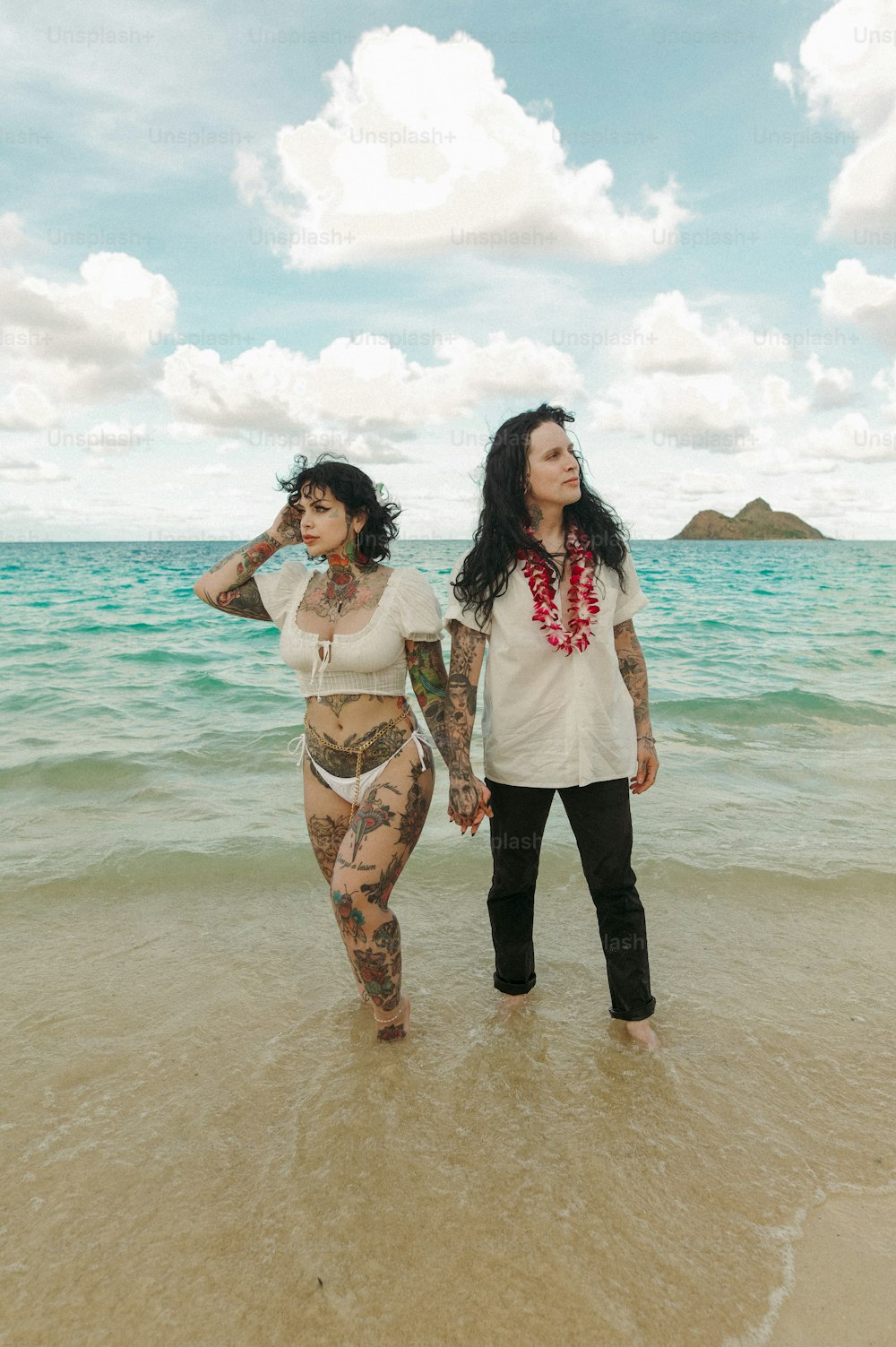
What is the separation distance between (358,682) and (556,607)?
79cm

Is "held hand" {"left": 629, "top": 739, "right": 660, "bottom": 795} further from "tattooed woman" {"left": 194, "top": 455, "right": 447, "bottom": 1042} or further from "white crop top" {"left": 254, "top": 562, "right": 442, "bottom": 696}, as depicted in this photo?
"white crop top" {"left": 254, "top": 562, "right": 442, "bottom": 696}

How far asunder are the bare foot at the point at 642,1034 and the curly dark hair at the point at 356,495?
2046 mm

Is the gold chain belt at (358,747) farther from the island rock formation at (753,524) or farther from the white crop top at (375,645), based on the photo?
the island rock formation at (753,524)

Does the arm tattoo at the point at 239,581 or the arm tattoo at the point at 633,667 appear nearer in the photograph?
the arm tattoo at the point at 239,581

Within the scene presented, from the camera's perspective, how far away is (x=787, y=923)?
4.28m

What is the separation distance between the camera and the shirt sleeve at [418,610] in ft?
10.3

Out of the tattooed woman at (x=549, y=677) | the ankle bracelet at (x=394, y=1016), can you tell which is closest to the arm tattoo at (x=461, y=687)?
the tattooed woman at (x=549, y=677)

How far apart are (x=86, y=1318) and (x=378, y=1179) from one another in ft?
2.70

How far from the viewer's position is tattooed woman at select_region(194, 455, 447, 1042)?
3.09 m

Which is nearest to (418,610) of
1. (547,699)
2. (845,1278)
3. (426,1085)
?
(547,699)

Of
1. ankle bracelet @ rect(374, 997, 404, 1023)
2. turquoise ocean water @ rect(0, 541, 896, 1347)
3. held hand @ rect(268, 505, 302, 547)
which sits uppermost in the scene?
held hand @ rect(268, 505, 302, 547)

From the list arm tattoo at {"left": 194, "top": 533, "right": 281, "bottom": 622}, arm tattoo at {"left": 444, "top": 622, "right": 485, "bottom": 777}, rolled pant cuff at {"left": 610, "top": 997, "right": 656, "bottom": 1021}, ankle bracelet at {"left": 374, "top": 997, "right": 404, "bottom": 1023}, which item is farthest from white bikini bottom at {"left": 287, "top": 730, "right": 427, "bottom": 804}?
rolled pant cuff at {"left": 610, "top": 997, "right": 656, "bottom": 1021}

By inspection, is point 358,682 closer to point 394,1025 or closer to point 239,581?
point 239,581

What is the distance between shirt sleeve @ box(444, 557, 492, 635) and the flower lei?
0.19 m
